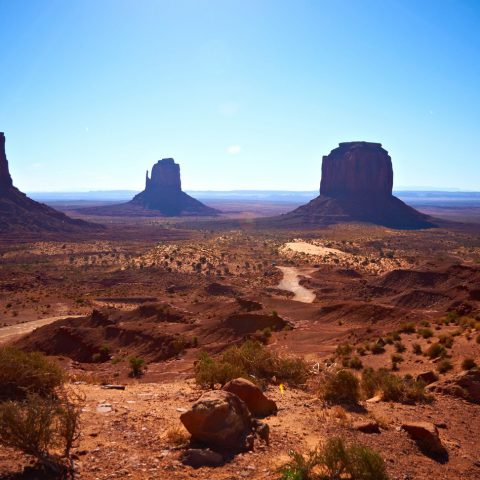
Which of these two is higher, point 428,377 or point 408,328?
point 428,377

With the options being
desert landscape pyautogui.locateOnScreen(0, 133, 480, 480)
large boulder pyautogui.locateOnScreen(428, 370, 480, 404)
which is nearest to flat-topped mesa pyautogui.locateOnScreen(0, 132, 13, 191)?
desert landscape pyautogui.locateOnScreen(0, 133, 480, 480)

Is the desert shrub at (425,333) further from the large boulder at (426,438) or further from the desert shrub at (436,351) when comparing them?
the large boulder at (426,438)

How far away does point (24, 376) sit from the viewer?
10070mm

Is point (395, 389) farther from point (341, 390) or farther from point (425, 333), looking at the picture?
point (425, 333)

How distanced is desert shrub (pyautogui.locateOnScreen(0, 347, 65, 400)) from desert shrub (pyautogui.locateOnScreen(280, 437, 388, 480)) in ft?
19.5

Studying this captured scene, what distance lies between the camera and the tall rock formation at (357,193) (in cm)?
13938

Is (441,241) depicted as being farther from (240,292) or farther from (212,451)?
(212,451)

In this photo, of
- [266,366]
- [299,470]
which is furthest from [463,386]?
[299,470]

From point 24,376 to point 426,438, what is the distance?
8.89 meters

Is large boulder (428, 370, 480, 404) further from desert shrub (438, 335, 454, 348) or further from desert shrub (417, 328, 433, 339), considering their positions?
desert shrub (417, 328, 433, 339)

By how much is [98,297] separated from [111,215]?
145 meters

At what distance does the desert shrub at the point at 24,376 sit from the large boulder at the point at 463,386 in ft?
36.3

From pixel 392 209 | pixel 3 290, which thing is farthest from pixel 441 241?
pixel 3 290

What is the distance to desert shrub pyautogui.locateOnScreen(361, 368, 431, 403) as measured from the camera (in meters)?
13.1
